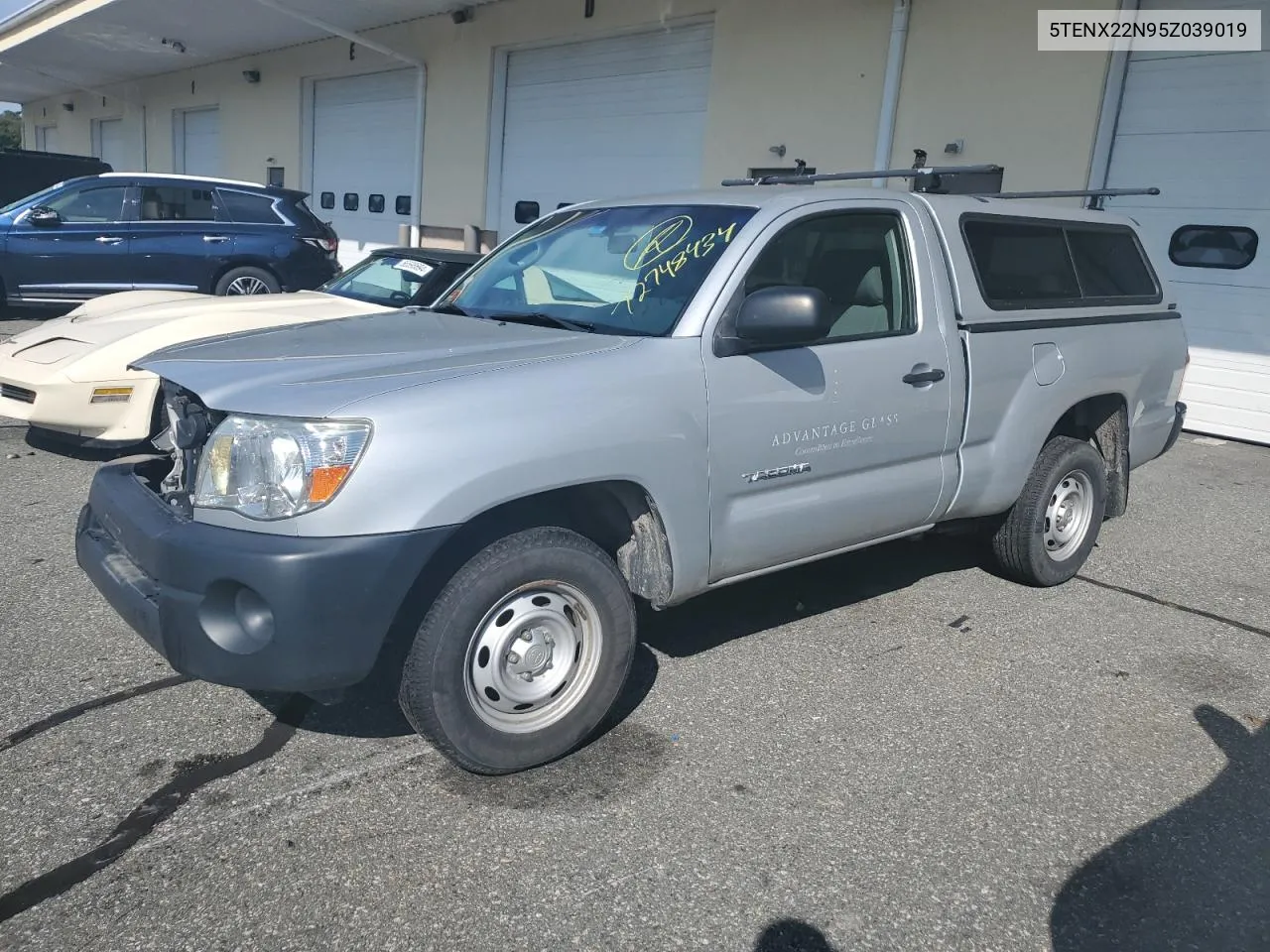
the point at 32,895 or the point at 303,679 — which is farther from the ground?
the point at 303,679

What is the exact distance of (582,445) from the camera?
2.99 metres

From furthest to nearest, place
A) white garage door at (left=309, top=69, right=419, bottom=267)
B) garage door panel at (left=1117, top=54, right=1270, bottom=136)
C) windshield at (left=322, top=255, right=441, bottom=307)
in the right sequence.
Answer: white garage door at (left=309, top=69, right=419, bottom=267) → garage door panel at (left=1117, top=54, right=1270, bottom=136) → windshield at (left=322, top=255, right=441, bottom=307)

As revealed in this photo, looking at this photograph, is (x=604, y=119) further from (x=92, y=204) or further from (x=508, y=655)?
(x=508, y=655)

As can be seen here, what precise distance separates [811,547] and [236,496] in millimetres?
2022

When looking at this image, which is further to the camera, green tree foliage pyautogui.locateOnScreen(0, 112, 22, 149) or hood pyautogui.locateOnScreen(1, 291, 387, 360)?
green tree foliage pyautogui.locateOnScreen(0, 112, 22, 149)

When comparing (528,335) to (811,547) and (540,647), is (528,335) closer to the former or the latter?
(540,647)

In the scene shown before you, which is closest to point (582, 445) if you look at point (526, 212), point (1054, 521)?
point (1054, 521)

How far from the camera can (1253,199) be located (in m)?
8.52

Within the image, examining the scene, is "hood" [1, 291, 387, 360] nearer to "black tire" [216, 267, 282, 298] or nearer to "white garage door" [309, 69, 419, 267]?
"black tire" [216, 267, 282, 298]

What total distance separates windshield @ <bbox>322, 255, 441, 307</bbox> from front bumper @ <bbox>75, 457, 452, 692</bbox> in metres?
4.27

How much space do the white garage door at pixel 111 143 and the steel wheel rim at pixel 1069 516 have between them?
28859 mm

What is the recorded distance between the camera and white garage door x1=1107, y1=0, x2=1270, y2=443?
8500 mm

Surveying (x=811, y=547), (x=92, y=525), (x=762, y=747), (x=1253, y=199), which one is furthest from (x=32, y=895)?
(x=1253, y=199)

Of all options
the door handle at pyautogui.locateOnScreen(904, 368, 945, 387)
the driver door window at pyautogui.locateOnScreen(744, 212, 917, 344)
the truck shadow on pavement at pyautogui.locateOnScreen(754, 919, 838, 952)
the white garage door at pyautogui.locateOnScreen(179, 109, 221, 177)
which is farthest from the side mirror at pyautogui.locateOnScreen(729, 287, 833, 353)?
the white garage door at pyautogui.locateOnScreen(179, 109, 221, 177)
